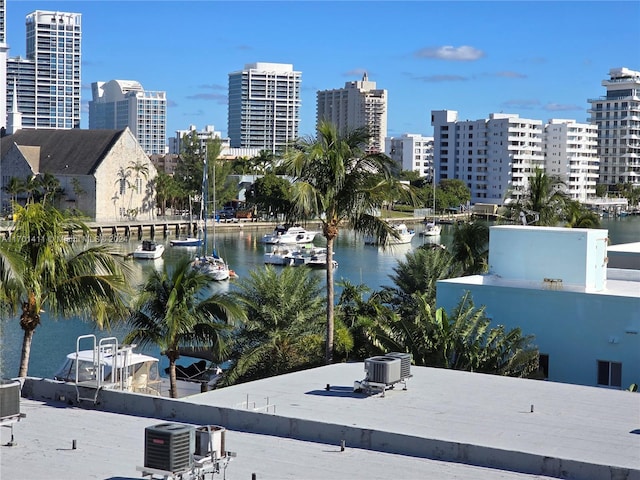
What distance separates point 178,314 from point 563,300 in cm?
641

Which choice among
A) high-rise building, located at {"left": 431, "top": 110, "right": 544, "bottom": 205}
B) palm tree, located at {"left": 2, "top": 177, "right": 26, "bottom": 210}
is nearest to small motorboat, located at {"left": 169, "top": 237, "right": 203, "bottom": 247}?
palm tree, located at {"left": 2, "top": 177, "right": 26, "bottom": 210}

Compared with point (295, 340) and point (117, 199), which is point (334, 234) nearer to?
point (295, 340)

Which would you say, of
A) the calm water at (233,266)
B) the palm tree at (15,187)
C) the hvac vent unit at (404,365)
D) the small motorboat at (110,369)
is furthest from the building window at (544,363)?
the palm tree at (15,187)

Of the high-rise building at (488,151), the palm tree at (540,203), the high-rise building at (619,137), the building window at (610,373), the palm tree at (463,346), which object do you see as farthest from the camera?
the high-rise building at (619,137)

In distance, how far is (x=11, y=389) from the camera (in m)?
9.27

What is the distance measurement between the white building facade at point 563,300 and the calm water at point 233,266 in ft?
14.5

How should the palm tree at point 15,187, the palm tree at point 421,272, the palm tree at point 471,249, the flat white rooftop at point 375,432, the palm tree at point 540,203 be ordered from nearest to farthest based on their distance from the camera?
1. the flat white rooftop at point 375,432
2. the palm tree at point 421,272
3. the palm tree at point 471,249
4. the palm tree at point 540,203
5. the palm tree at point 15,187

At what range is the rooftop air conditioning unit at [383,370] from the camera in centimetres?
1141

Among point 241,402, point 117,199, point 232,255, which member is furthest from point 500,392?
point 117,199

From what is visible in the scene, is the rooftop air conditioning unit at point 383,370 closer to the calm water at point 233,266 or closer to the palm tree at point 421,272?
the calm water at point 233,266

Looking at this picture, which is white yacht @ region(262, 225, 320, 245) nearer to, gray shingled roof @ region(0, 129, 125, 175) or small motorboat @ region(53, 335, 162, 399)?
gray shingled roof @ region(0, 129, 125, 175)

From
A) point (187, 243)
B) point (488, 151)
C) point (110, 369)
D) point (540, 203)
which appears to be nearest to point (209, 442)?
point (110, 369)

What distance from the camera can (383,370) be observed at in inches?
450

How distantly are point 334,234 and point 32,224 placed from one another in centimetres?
530
